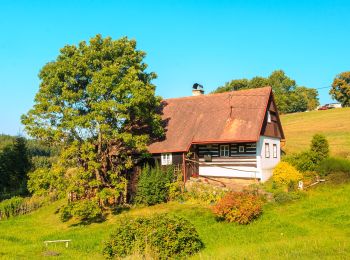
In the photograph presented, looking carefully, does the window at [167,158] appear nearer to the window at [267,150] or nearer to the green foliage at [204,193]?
the green foliage at [204,193]

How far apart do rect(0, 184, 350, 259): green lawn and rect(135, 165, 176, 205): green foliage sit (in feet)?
3.35

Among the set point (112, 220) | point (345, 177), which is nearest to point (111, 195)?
point (112, 220)

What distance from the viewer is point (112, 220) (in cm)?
2756

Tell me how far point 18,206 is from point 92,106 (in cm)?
1381

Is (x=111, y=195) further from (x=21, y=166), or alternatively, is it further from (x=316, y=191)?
(x=21, y=166)

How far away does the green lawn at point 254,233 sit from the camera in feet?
51.1

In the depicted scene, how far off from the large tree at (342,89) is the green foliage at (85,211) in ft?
280

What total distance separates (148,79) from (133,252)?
20.3m

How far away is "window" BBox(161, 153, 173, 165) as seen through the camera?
3322cm

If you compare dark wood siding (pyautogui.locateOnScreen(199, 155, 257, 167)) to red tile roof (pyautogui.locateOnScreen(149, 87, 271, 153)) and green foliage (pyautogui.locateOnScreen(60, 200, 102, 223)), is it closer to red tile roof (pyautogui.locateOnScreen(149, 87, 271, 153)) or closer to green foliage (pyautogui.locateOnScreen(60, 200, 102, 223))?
red tile roof (pyautogui.locateOnScreen(149, 87, 271, 153))

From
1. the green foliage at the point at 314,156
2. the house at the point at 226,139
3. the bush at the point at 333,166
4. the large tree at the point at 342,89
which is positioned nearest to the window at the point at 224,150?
the house at the point at 226,139

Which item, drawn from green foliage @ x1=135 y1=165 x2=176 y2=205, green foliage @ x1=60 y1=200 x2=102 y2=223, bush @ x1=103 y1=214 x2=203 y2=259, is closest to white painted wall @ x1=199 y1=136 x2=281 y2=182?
green foliage @ x1=135 y1=165 x2=176 y2=205

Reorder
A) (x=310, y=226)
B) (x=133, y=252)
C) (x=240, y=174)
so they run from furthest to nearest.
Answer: (x=240, y=174), (x=310, y=226), (x=133, y=252)

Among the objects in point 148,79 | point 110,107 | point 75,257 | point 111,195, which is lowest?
point 75,257
